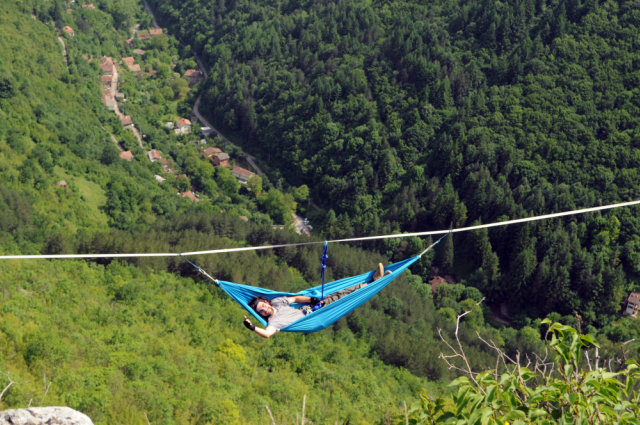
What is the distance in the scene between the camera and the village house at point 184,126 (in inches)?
2212

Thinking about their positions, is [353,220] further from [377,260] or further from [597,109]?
[597,109]

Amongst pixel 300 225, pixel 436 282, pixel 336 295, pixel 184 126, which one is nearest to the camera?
pixel 336 295

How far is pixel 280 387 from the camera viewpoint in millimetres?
16172

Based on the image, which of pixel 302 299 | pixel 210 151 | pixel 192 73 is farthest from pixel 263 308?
pixel 192 73

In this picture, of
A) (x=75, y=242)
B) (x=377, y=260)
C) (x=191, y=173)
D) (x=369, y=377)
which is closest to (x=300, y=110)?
(x=191, y=173)

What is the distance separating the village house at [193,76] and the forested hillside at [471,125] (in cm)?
301

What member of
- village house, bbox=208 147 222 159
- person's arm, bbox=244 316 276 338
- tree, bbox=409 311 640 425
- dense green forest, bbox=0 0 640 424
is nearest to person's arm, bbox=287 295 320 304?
person's arm, bbox=244 316 276 338

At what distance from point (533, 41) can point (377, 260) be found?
24.8 meters

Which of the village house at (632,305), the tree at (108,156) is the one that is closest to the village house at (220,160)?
the tree at (108,156)

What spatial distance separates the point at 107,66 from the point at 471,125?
3737 cm

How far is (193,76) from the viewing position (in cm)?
6612

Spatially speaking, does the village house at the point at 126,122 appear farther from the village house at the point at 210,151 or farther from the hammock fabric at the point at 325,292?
the hammock fabric at the point at 325,292

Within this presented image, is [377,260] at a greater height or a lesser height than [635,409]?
lesser

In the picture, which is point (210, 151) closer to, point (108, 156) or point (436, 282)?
point (108, 156)
